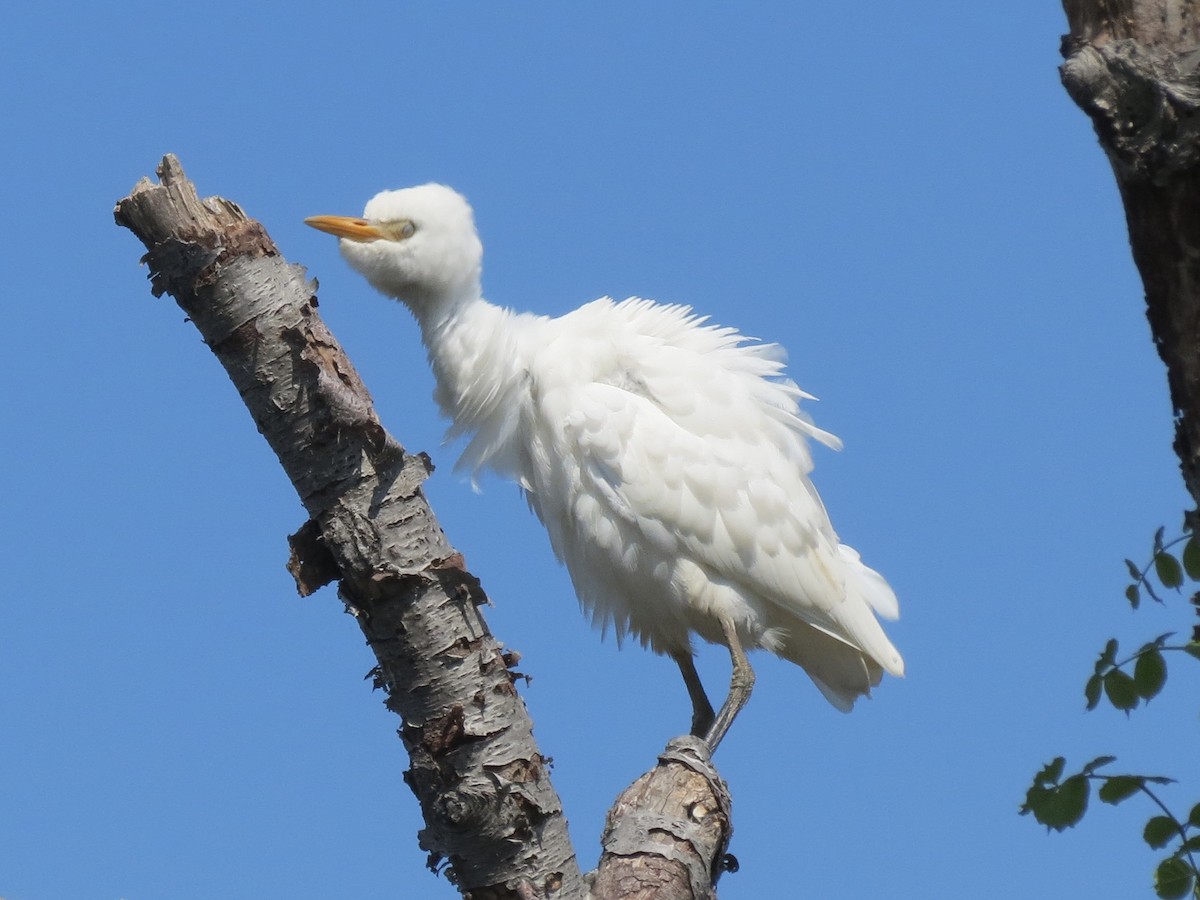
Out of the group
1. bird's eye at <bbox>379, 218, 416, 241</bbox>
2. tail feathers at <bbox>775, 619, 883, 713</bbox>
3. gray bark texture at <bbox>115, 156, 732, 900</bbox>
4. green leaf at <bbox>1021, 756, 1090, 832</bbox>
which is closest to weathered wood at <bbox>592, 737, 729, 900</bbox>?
gray bark texture at <bbox>115, 156, 732, 900</bbox>

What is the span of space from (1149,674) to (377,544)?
246 centimetres

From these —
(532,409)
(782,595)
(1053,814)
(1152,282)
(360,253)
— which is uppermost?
(360,253)

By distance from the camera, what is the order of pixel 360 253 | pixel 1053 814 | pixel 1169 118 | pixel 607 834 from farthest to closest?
pixel 360 253
pixel 607 834
pixel 1053 814
pixel 1169 118

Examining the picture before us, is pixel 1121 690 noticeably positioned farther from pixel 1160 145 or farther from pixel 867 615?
pixel 867 615

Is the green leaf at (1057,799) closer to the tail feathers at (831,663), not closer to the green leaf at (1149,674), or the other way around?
the green leaf at (1149,674)

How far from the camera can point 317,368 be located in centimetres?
488

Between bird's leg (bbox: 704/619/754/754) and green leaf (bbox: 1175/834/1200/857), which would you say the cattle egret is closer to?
bird's leg (bbox: 704/619/754/754)

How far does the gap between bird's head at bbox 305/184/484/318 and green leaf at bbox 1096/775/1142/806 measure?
494cm

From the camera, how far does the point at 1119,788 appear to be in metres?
3.50

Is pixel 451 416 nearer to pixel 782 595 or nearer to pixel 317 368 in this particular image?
pixel 782 595

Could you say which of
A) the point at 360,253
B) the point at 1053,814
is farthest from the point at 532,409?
the point at 1053,814

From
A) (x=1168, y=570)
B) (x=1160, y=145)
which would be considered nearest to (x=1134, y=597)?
(x=1168, y=570)

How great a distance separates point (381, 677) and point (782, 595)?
313cm

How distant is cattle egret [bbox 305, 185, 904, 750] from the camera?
295 inches
